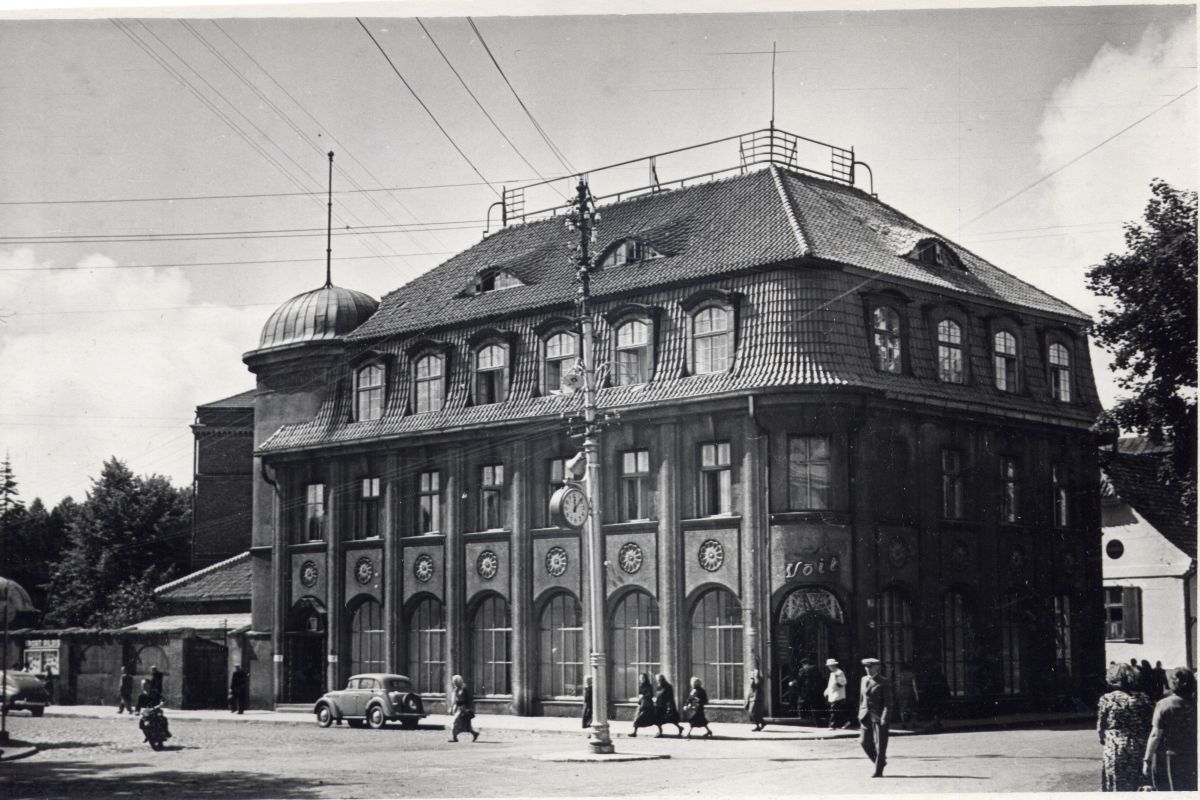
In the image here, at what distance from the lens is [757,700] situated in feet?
115

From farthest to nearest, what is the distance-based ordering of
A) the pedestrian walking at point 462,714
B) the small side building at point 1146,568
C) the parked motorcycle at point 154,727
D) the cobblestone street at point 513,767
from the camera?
the small side building at point 1146,568
the pedestrian walking at point 462,714
the parked motorcycle at point 154,727
the cobblestone street at point 513,767

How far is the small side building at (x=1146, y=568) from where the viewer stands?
46938mm

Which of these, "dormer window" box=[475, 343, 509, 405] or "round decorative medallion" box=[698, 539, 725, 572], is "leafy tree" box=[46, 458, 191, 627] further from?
"round decorative medallion" box=[698, 539, 725, 572]

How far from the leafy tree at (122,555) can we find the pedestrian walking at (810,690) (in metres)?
17.0

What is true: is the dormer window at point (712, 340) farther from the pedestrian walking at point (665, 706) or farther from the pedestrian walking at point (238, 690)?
the pedestrian walking at point (238, 690)

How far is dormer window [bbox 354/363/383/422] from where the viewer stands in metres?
45.8

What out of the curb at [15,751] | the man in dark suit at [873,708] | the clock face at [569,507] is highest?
the clock face at [569,507]

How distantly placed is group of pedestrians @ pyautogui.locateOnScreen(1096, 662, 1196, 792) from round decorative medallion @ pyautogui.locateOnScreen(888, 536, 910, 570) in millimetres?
18615

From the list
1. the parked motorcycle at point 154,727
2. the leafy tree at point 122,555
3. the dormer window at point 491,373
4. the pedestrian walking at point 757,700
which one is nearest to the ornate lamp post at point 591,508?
the pedestrian walking at point 757,700

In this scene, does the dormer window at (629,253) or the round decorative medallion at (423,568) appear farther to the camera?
the round decorative medallion at (423,568)

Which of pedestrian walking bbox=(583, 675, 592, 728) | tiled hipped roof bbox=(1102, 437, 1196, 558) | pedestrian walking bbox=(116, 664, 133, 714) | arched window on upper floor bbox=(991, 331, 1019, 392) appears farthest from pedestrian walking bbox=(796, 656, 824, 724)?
pedestrian walking bbox=(116, 664, 133, 714)

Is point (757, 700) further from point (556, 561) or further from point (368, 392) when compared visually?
point (368, 392)

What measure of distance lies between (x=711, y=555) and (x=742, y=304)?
604 centimetres

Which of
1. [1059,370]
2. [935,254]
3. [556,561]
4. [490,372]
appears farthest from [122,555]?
[1059,370]
